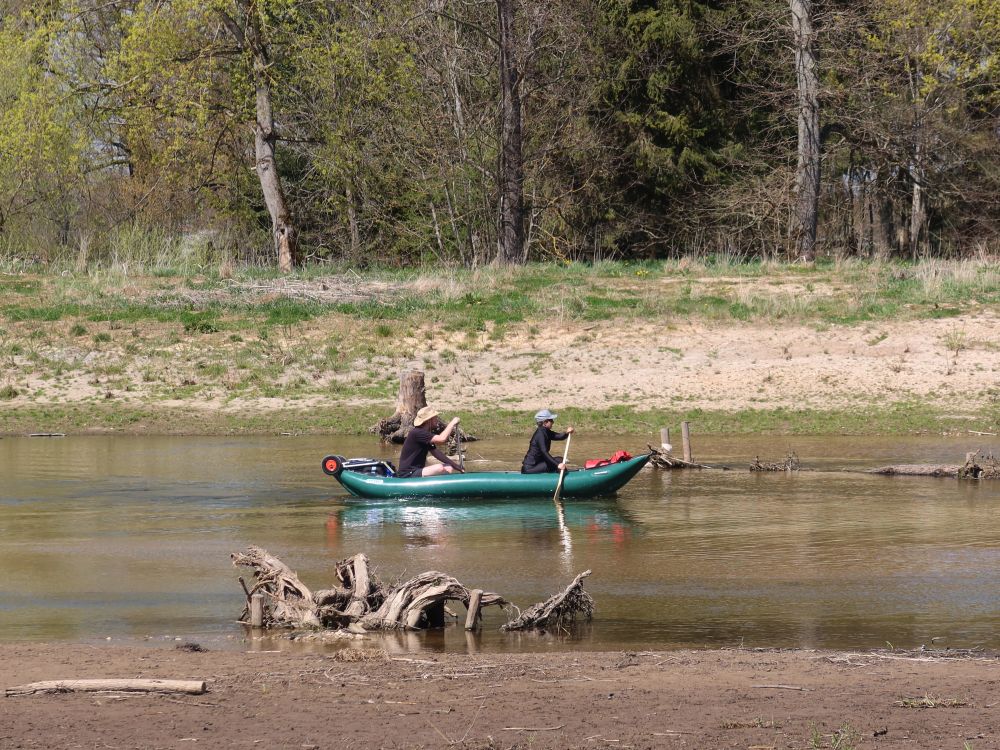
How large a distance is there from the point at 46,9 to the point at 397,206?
43.9 ft

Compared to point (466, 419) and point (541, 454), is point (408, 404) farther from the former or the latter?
point (541, 454)

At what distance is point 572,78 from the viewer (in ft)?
147

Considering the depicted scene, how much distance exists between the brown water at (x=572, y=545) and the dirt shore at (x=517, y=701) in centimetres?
89

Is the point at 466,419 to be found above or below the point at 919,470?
above

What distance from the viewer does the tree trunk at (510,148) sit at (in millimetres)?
38344

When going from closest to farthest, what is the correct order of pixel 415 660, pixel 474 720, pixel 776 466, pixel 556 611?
1. pixel 474 720
2. pixel 415 660
3. pixel 556 611
4. pixel 776 466

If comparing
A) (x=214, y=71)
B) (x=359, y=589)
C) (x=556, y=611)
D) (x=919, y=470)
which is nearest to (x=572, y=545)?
(x=556, y=611)

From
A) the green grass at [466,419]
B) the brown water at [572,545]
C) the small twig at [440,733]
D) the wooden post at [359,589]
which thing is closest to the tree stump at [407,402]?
the brown water at [572,545]

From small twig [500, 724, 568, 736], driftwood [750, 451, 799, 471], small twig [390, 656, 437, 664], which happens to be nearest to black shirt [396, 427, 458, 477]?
driftwood [750, 451, 799, 471]

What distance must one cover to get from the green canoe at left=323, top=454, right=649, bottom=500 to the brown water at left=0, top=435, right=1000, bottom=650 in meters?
0.23

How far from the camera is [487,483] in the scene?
17.4m

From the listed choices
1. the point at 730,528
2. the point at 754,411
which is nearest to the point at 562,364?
the point at 754,411

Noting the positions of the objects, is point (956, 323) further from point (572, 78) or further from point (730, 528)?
point (572, 78)

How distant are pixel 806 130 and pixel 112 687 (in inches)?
1343
